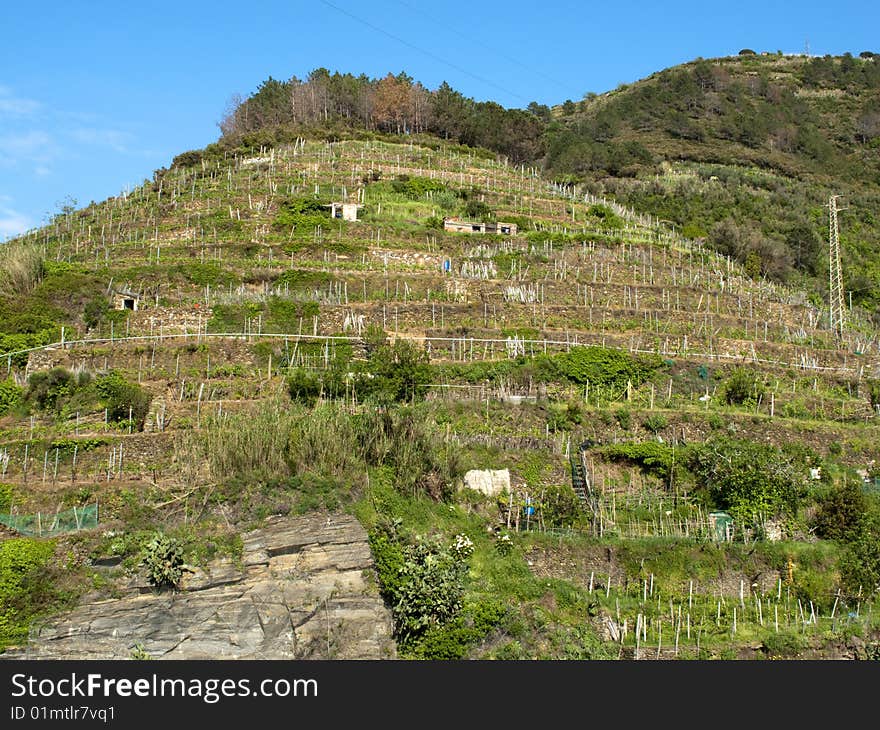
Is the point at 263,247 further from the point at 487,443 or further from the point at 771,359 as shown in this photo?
the point at 771,359

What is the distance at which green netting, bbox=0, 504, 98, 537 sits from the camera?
18917 mm

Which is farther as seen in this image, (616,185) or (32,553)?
(616,185)

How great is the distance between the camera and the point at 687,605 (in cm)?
1970

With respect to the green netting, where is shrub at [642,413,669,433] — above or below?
above

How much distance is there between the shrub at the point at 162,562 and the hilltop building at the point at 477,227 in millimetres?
25690

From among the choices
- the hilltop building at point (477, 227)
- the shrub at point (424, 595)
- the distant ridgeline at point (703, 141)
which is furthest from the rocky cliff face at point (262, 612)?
the distant ridgeline at point (703, 141)

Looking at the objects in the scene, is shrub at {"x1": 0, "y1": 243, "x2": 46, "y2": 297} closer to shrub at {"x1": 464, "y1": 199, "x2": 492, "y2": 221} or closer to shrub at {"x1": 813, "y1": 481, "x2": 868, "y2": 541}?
shrub at {"x1": 464, "y1": 199, "x2": 492, "y2": 221}

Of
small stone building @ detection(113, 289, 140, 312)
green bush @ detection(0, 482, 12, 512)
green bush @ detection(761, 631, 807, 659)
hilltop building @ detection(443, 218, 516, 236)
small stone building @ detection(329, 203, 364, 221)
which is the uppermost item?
small stone building @ detection(329, 203, 364, 221)

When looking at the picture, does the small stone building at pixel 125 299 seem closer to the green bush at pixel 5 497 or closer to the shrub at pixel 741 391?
the green bush at pixel 5 497

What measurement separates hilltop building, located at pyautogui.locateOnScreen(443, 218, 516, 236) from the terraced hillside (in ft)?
2.90

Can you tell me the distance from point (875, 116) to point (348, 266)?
72411 millimetres

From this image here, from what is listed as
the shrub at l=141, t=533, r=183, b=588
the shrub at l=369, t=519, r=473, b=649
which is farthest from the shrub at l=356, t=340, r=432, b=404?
the shrub at l=141, t=533, r=183, b=588

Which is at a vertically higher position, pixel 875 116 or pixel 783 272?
pixel 875 116

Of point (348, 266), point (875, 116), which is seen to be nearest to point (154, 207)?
point (348, 266)
